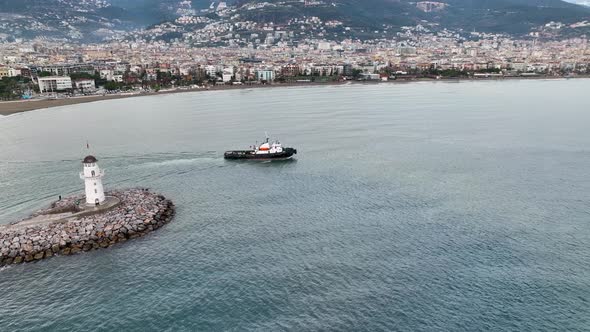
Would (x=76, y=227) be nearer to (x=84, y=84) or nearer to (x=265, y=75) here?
(x=84, y=84)

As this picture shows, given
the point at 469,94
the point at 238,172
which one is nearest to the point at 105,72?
the point at 469,94

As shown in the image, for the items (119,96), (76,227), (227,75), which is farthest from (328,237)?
(227,75)

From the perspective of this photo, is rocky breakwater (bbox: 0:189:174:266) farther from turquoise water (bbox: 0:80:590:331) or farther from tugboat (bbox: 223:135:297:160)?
tugboat (bbox: 223:135:297:160)

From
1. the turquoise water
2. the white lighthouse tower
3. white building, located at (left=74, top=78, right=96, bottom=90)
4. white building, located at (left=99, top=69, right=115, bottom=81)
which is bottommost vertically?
the turquoise water

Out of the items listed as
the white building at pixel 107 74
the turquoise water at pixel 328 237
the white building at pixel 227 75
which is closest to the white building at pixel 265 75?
the white building at pixel 227 75

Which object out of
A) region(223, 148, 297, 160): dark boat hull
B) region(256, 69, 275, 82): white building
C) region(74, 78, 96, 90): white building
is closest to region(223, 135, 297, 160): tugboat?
region(223, 148, 297, 160): dark boat hull

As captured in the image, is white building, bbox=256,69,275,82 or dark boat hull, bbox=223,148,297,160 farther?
white building, bbox=256,69,275,82

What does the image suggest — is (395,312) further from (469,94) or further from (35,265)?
(469,94)

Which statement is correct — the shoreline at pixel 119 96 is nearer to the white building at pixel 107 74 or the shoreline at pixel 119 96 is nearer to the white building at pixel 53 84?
the white building at pixel 53 84
